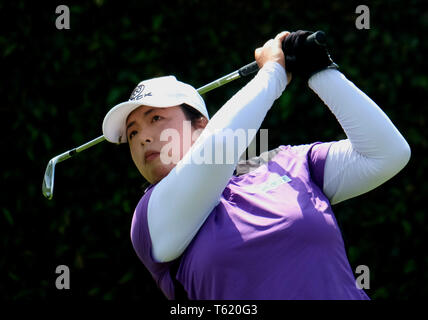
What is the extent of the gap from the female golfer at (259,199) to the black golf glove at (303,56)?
0.06ft

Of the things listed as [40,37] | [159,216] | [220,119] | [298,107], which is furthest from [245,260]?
[40,37]

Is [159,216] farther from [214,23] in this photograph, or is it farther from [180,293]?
[214,23]

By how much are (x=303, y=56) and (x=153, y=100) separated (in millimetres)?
424

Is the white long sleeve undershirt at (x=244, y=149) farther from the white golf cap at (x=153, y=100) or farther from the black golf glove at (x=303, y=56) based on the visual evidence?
the white golf cap at (x=153, y=100)

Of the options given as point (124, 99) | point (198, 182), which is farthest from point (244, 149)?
point (124, 99)

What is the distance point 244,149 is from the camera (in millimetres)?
1376

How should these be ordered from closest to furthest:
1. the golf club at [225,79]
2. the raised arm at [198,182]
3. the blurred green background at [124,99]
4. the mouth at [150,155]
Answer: the raised arm at [198,182] → the golf club at [225,79] → the mouth at [150,155] → the blurred green background at [124,99]

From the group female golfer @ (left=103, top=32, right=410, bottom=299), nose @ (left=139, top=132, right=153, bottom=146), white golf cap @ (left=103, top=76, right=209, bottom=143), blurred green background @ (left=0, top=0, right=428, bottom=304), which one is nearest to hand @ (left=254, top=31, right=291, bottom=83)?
female golfer @ (left=103, top=32, right=410, bottom=299)

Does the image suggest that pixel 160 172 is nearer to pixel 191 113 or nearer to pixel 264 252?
pixel 191 113

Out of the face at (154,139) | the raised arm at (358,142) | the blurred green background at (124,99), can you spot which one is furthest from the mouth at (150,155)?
the blurred green background at (124,99)

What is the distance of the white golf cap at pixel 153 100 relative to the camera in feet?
5.37

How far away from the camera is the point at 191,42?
2.89m

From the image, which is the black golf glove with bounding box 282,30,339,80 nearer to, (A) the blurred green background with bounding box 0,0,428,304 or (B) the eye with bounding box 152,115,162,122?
(B) the eye with bounding box 152,115,162,122

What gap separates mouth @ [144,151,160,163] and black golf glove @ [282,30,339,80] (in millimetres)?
412
